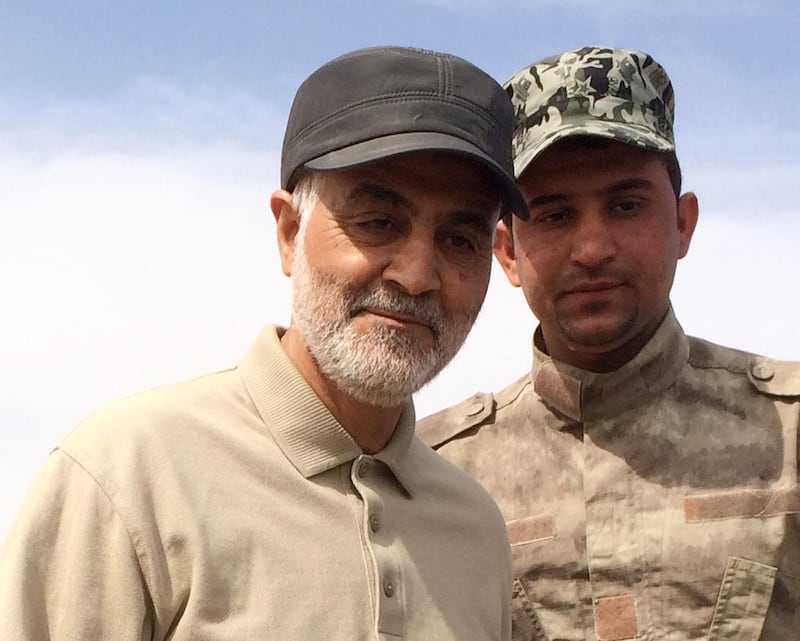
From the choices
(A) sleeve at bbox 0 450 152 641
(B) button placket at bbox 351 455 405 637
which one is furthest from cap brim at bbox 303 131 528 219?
(A) sleeve at bbox 0 450 152 641

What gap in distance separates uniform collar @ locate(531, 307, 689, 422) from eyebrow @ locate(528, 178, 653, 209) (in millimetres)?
514

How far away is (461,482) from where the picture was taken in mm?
3633

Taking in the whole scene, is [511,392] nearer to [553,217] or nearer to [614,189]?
[553,217]

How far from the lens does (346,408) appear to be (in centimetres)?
323

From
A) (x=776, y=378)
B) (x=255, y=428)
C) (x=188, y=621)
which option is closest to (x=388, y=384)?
(x=255, y=428)

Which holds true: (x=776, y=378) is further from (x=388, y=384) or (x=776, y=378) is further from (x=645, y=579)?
(x=388, y=384)

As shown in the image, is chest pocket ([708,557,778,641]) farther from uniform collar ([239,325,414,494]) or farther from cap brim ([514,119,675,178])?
cap brim ([514,119,675,178])

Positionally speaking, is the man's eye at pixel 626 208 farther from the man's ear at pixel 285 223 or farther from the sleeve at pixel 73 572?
the sleeve at pixel 73 572

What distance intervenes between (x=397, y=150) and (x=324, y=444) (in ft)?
2.49

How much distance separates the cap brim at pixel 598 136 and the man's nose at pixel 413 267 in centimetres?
101

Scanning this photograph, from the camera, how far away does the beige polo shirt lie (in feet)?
8.82

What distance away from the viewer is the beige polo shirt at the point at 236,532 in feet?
8.82

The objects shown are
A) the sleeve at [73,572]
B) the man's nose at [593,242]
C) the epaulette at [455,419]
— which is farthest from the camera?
the epaulette at [455,419]

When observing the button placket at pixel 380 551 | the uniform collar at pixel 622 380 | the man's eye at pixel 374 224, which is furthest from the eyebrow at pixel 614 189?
the button placket at pixel 380 551
